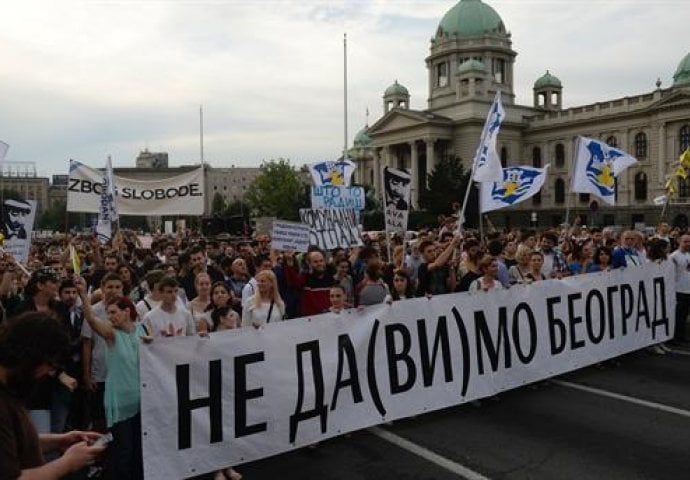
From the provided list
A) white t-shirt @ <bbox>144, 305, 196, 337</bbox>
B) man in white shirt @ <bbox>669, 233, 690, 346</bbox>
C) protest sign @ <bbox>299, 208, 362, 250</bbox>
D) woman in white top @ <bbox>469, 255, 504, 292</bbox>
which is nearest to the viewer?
white t-shirt @ <bbox>144, 305, 196, 337</bbox>

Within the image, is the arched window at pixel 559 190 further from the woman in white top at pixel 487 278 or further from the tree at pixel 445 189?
the woman in white top at pixel 487 278

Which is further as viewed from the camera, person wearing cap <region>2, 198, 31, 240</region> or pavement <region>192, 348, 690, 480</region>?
person wearing cap <region>2, 198, 31, 240</region>

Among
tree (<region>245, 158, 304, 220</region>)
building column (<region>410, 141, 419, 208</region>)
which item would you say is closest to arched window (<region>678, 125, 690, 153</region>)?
building column (<region>410, 141, 419, 208</region>)

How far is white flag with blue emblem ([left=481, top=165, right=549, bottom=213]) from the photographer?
1256 cm

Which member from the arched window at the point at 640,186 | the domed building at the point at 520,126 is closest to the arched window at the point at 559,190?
the domed building at the point at 520,126

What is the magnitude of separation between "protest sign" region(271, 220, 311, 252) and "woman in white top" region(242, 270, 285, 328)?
256 cm

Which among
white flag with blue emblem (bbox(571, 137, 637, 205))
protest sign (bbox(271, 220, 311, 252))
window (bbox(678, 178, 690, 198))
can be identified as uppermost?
window (bbox(678, 178, 690, 198))

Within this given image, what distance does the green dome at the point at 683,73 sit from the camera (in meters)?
75.2

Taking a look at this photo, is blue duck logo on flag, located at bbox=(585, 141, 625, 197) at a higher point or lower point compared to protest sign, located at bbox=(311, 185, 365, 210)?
higher

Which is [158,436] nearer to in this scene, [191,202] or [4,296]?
[4,296]

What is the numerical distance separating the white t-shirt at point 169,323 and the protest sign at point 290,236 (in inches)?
131

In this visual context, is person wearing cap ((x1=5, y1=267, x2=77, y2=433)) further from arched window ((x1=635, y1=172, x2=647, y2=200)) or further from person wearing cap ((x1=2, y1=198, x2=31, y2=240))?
arched window ((x1=635, y1=172, x2=647, y2=200))

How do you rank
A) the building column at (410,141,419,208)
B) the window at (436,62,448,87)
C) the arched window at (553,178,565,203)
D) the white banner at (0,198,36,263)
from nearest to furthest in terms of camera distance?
the white banner at (0,198,36,263) → the arched window at (553,178,565,203) → the building column at (410,141,419,208) → the window at (436,62,448,87)

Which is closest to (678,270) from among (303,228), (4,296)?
(303,228)
